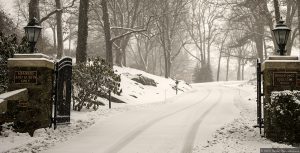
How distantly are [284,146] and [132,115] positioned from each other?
6359mm

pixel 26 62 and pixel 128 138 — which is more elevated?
pixel 26 62

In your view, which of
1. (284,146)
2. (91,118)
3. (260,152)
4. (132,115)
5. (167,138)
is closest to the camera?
(260,152)

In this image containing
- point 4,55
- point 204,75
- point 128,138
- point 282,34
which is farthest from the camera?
point 204,75

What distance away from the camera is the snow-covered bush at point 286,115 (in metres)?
7.88

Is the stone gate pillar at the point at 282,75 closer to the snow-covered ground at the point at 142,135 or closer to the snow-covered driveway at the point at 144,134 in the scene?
the snow-covered ground at the point at 142,135

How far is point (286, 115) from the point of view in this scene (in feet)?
26.1

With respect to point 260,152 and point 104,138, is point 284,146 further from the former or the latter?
point 104,138

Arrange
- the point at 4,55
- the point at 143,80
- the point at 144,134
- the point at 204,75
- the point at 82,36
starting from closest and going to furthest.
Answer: the point at 144,134
the point at 4,55
the point at 82,36
the point at 143,80
the point at 204,75

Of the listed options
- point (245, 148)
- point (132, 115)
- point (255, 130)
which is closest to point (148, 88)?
point (132, 115)

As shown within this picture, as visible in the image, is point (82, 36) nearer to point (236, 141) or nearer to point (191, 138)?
point (191, 138)

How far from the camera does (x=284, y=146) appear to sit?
762 cm

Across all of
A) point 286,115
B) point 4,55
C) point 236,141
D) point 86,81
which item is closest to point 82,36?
point 86,81

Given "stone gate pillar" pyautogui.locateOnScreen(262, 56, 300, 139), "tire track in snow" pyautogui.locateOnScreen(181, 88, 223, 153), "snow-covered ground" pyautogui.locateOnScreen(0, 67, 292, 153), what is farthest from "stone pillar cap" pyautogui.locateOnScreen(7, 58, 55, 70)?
"stone gate pillar" pyautogui.locateOnScreen(262, 56, 300, 139)

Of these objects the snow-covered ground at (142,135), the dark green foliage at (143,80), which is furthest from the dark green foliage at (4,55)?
the dark green foliage at (143,80)
